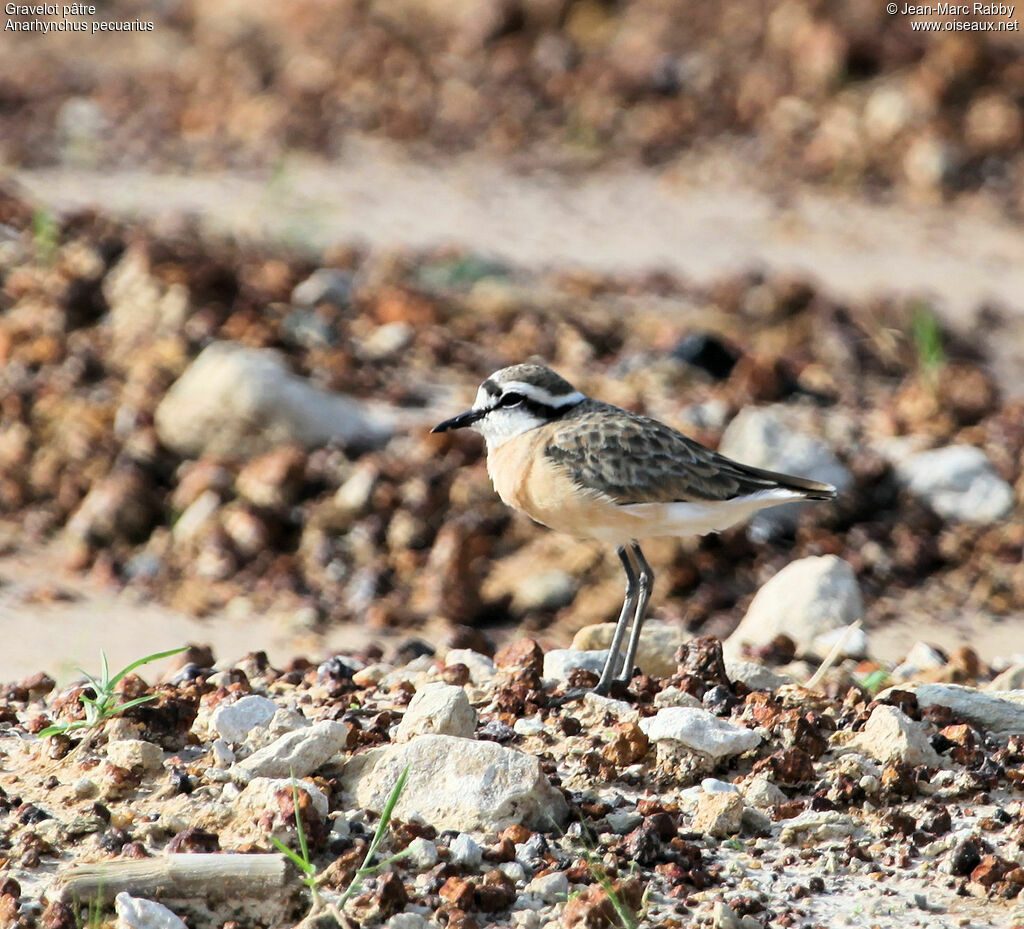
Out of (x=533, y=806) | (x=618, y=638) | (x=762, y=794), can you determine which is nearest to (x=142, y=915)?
(x=533, y=806)

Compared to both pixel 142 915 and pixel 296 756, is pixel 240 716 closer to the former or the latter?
pixel 296 756

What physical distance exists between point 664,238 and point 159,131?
565 cm

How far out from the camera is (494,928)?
11.9 feet

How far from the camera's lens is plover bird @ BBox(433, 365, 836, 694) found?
5.19 m

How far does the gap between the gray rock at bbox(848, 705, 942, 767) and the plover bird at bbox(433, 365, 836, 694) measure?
901 mm

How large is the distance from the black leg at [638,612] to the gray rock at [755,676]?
34 cm

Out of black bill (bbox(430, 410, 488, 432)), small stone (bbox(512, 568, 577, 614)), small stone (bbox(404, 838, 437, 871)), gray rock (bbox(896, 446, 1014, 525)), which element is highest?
black bill (bbox(430, 410, 488, 432))

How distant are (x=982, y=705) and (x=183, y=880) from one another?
2.58m

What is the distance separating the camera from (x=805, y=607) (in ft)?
21.7

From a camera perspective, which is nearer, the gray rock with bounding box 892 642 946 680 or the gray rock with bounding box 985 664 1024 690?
the gray rock with bounding box 985 664 1024 690

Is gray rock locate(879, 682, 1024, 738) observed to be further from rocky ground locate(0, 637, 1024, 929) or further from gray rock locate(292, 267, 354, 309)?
gray rock locate(292, 267, 354, 309)

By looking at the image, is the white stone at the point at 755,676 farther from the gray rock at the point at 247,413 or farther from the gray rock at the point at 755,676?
the gray rock at the point at 247,413

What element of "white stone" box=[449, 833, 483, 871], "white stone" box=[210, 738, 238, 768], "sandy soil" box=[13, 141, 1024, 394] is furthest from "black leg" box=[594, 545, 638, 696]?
"sandy soil" box=[13, 141, 1024, 394]

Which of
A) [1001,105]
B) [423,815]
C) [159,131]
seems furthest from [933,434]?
[159,131]
